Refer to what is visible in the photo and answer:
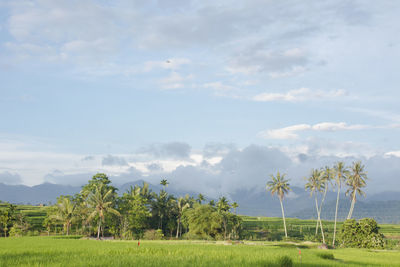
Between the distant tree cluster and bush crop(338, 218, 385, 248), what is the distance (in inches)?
1073

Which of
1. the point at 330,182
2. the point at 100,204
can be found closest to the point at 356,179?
the point at 330,182

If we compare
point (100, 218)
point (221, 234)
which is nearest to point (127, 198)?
point (100, 218)

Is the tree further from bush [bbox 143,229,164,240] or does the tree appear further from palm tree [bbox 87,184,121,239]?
palm tree [bbox 87,184,121,239]

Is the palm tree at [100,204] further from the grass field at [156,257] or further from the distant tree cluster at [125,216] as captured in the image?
the grass field at [156,257]

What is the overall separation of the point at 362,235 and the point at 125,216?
5401 centimetres

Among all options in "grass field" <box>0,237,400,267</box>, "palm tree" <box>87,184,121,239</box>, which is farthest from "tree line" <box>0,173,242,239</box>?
"grass field" <box>0,237,400,267</box>

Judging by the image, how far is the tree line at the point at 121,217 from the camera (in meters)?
80.7

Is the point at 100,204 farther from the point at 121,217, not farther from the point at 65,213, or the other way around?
the point at 121,217

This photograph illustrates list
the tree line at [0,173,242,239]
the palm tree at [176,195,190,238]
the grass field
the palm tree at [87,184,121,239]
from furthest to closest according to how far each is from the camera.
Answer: the palm tree at [176,195,190,238]
the tree line at [0,173,242,239]
the palm tree at [87,184,121,239]
the grass field

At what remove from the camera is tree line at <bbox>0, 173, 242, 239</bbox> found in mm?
80688

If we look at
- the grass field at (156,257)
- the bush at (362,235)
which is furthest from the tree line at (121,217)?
the grass field at (156,257)

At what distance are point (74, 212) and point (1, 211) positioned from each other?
50.8ft

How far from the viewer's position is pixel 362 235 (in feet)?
242

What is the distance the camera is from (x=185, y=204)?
3964 inches
